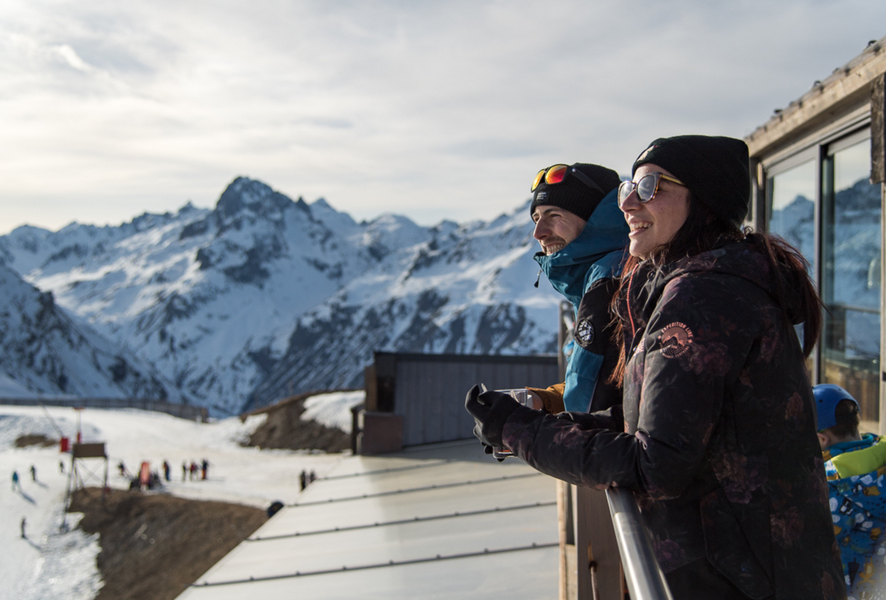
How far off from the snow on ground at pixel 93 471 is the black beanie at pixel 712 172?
24600mm

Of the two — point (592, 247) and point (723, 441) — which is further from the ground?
point (592, 247)

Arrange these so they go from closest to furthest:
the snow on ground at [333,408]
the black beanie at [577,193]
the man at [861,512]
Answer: the man at [861,512]
the black beanie at [577,193]
the snow on ground at [333,408]

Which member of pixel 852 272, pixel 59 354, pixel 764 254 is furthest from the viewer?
pixel 59 354

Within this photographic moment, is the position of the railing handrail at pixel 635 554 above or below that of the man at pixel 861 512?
above

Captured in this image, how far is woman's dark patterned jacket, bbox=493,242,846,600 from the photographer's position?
1408 mm

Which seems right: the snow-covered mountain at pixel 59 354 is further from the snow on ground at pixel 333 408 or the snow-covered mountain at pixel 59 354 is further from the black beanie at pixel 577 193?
the black beanie at pixel 577 193

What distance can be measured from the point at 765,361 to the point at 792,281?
22 centimetres

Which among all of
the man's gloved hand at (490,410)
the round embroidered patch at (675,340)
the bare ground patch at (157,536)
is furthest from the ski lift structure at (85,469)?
the round embroidered patch at (675,340)

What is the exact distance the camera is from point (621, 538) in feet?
4.22

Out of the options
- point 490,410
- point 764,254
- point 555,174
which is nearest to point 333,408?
point 555,174

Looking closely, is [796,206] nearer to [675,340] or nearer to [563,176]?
[563,176]

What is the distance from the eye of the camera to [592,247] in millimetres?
2406

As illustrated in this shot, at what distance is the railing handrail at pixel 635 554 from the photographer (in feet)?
3.76

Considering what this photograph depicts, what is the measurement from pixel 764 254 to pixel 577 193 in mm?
1085
